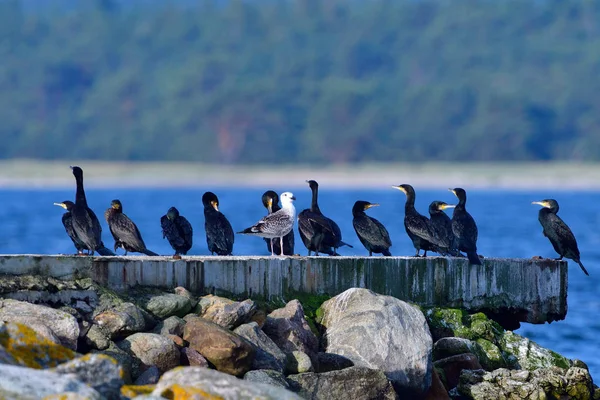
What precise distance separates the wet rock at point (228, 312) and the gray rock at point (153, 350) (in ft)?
3.18

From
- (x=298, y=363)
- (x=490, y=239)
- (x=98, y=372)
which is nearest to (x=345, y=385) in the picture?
(x=298, y=363)

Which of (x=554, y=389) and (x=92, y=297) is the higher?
(x=92, y=297)

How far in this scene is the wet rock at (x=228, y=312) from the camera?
1512 centimetres

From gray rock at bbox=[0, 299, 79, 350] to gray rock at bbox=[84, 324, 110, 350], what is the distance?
290 mm

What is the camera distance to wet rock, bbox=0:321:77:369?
1190 centimetres

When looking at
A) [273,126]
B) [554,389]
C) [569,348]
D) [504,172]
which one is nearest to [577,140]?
[504,172]

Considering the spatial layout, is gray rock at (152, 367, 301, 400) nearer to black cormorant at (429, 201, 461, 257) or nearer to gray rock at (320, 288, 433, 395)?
gray rock at (320, 288, 433, 395)

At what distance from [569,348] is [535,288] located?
8.43 meters

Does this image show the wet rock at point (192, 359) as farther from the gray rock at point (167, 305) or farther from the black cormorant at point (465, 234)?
the black cormorant at point (465, 234)

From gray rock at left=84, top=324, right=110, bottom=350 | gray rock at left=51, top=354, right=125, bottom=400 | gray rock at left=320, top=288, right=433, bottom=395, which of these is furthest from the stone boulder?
gray rock at left=51, top=354, right=125, bottom=400

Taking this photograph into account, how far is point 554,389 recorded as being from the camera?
53.5 ft

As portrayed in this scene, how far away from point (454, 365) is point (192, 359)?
3821mm

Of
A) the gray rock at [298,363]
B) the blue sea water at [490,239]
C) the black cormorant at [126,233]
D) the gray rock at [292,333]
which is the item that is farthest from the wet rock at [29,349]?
the blue sea water at [490,239]

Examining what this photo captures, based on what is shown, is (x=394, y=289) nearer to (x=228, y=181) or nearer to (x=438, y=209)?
(x=438, y=209)
